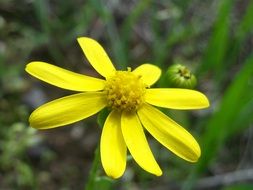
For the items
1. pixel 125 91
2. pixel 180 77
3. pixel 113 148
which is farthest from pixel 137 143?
pixel 180 77

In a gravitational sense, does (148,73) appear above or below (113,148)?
above

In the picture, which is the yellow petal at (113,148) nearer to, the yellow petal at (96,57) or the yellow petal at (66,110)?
the yellow petal at (66,110)

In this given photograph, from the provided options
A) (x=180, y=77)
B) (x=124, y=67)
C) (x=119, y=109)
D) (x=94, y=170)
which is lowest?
(x=94, y=170)

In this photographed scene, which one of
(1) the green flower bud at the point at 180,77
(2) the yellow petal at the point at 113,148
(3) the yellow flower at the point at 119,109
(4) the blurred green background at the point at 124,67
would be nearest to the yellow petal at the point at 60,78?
(3) the yellow flower at the point at 119,109

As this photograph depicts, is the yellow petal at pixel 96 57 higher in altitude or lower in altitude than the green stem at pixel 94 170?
higher

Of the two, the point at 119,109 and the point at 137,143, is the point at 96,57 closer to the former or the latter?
the point at 119,109
